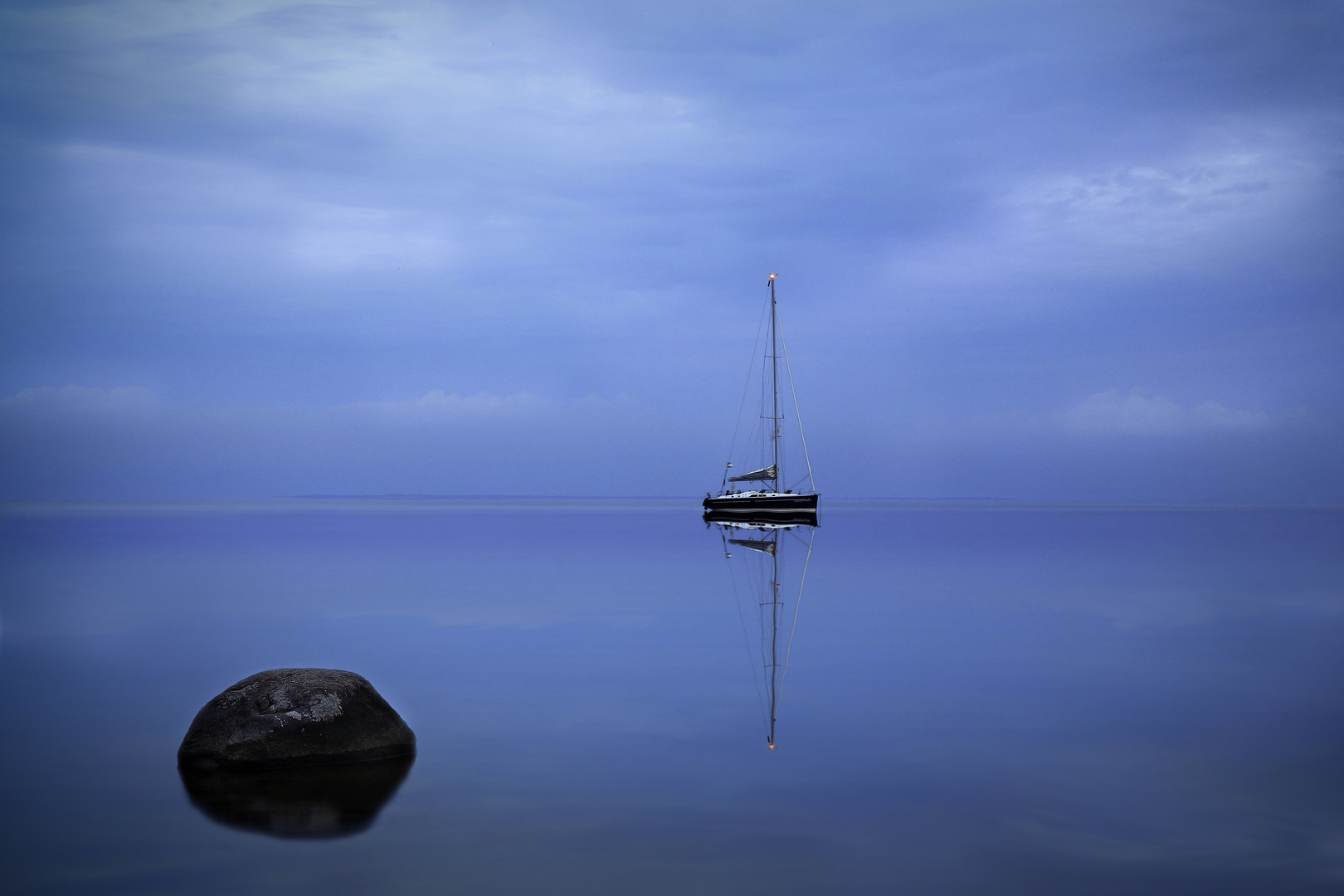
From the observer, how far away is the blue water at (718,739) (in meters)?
8.32

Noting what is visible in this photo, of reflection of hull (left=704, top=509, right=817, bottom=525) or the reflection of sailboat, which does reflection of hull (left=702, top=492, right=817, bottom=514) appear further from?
the reflection of sailboat

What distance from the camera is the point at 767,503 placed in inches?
3137

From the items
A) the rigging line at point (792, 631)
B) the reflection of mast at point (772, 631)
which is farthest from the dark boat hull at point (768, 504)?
the rigging line at point (792, 631)

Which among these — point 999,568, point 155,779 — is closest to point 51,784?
point 155,779

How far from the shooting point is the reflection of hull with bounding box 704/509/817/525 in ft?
268

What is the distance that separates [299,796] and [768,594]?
2123 centimetres

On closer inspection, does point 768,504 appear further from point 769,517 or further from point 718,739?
point 718,739

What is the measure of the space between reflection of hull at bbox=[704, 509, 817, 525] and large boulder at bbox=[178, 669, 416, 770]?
2775 inches

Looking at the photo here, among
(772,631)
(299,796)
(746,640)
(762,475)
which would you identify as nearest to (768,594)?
(772,631)

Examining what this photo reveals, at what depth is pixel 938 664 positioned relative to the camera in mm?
18344

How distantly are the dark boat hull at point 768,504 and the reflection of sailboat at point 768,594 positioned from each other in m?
9.51

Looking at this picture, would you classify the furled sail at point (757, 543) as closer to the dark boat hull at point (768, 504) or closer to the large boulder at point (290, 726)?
the dark boat hull at point (768, 504)

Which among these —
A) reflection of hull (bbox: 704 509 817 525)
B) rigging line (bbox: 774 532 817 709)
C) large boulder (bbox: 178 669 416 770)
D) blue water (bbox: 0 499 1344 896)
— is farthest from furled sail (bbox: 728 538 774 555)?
large boulder (bbox: 178 669 416 770)

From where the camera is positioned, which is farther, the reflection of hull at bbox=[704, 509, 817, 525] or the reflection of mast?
the reflection of hull at bbox=[704, 509, 817, 525]
